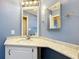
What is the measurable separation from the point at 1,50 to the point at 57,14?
6.20 ft

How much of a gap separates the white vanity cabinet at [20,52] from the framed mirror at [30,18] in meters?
1.14

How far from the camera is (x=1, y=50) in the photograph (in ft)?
12.4

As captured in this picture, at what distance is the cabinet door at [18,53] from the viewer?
2.93 m

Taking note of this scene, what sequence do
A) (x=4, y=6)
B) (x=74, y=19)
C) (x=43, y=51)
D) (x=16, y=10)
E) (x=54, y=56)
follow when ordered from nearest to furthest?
(x=74, y=19)
(x=54, y=56)
(x=43, y=51)
(x=4, y=6)
(x=16, y=10)

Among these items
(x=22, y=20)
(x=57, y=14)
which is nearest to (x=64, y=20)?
(x=57, y=14)

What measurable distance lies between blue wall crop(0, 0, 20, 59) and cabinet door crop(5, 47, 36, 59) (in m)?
0.82

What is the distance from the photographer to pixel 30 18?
398 centimetres

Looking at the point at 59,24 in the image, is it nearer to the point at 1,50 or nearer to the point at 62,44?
the point at 62,44

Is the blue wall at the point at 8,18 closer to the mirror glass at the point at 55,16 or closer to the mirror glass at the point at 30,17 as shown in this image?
the mirror glass at the point at 30,17

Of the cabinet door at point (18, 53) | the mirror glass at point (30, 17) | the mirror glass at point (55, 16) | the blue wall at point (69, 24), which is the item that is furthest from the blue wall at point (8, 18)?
the blue wall at point (69, 24)

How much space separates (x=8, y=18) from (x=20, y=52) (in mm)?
1373

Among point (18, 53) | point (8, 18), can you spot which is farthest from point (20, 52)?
point (8, 18)

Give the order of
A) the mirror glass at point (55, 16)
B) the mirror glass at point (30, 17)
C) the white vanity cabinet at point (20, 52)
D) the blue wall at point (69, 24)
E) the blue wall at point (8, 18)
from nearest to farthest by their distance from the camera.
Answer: the blue wall at point (69, 24) → the mirror glass at point (55, 16) → the white vanity cabinet at point (20, 52) → the blue wall at point (8, 18) → the mirror glass at point (30, 17)

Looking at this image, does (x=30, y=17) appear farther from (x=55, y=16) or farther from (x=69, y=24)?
(x=69, y=24)
